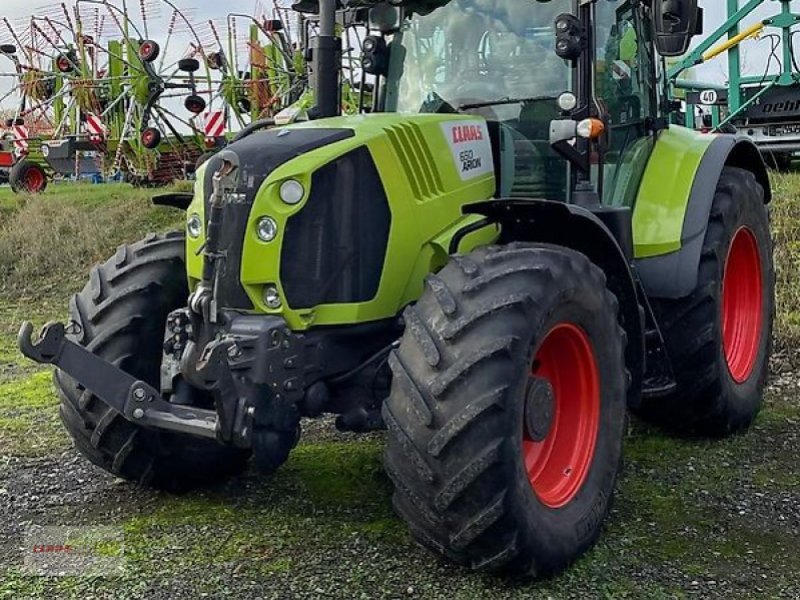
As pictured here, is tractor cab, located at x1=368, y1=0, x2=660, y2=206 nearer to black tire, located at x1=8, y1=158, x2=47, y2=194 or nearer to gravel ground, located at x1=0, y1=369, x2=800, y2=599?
gravel ground, located at x1=0, y1=369, x2=800, y2=599

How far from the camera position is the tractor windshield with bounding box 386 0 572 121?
4.12 meters

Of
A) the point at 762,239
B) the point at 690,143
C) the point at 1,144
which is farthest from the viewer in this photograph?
the point at 1,144

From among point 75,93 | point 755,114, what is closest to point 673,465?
point 755,114

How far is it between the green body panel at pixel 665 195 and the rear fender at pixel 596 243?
15.9 inches

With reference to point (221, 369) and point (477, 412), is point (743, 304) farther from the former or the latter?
point (221, 369)

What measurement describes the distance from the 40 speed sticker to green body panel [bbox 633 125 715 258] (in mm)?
816

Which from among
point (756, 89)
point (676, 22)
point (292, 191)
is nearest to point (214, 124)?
point (756, 89)

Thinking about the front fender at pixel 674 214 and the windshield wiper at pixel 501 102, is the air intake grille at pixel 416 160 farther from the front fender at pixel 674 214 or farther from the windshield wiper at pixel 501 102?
the front fender at pixel 674 214

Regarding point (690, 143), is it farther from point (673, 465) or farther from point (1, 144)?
point (1, 144)

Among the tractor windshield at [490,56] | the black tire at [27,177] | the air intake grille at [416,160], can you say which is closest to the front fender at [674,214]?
the tractor windshield at [490,56]

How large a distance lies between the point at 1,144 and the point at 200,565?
660 inches

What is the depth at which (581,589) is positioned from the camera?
10.6 ft

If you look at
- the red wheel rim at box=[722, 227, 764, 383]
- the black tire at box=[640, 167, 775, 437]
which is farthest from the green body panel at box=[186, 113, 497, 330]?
the red wheel rim at box=[722, 227, 764, 383]

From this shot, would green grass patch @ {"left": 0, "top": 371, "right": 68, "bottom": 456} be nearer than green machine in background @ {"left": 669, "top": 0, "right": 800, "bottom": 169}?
Yes
